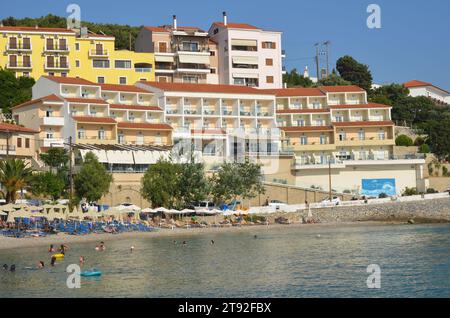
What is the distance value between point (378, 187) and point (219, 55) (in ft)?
98.2

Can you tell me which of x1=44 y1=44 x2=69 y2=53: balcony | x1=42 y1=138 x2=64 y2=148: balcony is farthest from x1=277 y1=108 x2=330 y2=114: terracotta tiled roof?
x1=42 y1=138 x2=64 y2=148: balcony

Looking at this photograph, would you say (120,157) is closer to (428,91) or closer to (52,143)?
(52,143)

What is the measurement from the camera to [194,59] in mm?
94562

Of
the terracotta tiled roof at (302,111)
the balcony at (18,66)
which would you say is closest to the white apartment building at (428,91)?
the terracotta tiled roof at (302,111)

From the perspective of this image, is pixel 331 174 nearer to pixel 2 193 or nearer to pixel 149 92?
pixel 149 92

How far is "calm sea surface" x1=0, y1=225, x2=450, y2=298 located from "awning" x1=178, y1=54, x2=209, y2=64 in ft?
139

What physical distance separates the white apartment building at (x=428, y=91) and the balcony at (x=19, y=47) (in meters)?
71.9

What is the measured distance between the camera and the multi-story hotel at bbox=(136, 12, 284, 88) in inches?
3730

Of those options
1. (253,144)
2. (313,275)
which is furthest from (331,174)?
(313,275)

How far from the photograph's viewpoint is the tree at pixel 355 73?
393 feet

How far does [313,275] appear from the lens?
3244cm

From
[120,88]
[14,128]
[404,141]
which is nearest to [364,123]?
[404,141]

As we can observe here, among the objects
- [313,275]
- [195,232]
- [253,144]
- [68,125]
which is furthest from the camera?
[253,144]

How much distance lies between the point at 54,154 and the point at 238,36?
117 feet
